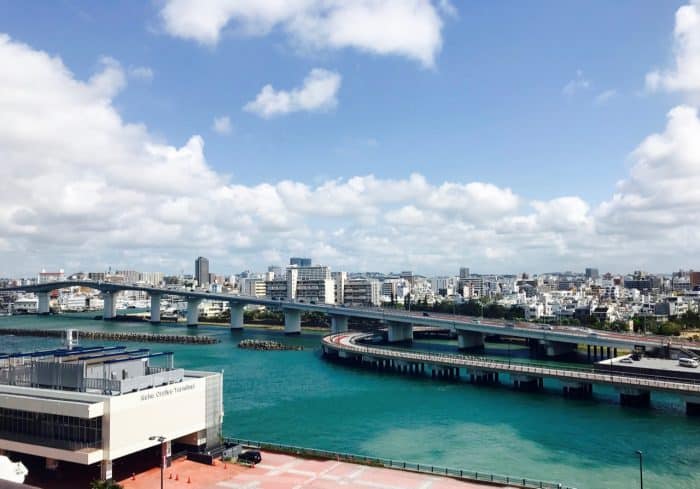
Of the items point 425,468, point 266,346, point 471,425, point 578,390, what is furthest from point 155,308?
point 425,468

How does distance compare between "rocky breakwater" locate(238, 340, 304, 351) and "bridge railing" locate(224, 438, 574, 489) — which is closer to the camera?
"bridge railing" locate(224, 438, 574, 489)

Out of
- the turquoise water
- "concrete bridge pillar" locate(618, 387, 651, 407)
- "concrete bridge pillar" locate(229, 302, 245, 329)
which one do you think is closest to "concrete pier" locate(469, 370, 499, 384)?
the turquoise water

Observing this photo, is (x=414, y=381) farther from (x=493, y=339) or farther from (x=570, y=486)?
(x=493, y=339)

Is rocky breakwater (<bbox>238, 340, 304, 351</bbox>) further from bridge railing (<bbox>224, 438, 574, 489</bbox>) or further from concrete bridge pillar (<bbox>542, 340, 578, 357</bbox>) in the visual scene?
bridge railing (<bbox>224, 438, 574, 489</bbox>)

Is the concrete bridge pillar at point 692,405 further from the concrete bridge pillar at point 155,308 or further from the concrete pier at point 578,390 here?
the concrete bridge pillar at point 155,308

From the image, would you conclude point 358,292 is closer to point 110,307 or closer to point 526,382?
point 110,307

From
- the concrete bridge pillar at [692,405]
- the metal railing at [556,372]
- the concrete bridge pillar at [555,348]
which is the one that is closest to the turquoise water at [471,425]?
the concrete bridge pillar at [692,405]
